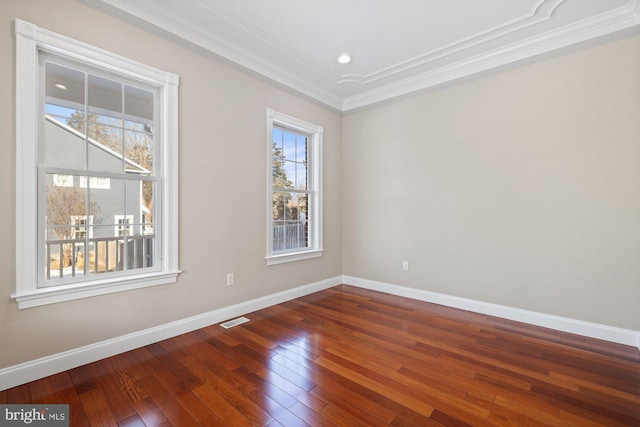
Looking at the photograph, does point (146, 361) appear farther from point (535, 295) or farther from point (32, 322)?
point (535, 295)

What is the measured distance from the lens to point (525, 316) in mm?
3004

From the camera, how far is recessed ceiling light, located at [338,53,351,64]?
318cm

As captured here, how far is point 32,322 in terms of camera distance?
1930 millimetres

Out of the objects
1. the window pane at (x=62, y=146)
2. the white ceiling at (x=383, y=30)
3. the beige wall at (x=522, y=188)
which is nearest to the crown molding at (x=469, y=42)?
the white ceiling at (x=383, y=30)

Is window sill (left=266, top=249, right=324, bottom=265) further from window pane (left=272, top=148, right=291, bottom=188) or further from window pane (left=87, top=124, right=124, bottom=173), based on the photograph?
window pane (left=87, top=124, right=124, bottom=173)

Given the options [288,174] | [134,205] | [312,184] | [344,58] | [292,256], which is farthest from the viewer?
[312,184]

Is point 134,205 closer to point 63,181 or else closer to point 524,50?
point 63,181

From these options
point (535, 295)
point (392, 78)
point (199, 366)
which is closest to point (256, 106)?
point (392, 78)

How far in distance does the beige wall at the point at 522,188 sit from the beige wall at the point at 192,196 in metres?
1.34

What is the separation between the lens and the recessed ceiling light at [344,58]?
3184mm

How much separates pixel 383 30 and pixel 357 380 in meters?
3.02

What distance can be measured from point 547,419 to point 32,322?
3251 millimetres

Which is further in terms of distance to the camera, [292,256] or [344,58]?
[292,256]

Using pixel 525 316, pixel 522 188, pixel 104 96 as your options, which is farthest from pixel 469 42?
pixel 104 96
